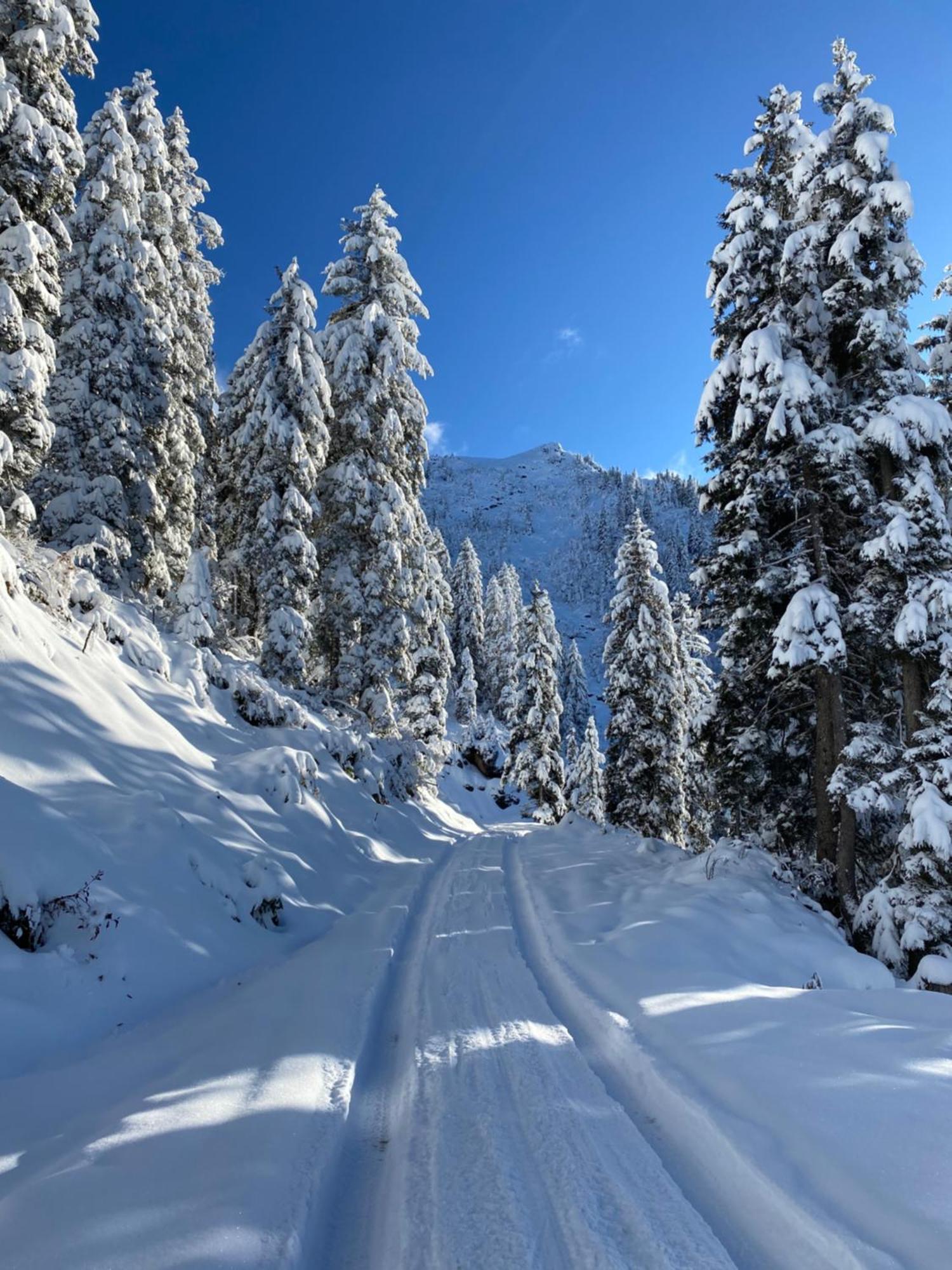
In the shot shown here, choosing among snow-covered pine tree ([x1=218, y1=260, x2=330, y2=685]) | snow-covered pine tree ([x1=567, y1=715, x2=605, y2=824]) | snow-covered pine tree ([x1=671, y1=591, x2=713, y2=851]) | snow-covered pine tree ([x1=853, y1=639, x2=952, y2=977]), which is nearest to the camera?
snow-covered pine tree ([x1=853, y1=639, x2=952, y2=977])

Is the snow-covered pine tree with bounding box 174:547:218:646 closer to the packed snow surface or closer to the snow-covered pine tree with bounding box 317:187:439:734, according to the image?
the packed snow surface

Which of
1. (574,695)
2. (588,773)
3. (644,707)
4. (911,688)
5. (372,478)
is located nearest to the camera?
(911,688)

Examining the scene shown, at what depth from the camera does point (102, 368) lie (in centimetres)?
1644

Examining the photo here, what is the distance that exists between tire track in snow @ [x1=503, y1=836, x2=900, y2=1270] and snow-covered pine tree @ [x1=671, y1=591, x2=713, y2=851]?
9.41 m

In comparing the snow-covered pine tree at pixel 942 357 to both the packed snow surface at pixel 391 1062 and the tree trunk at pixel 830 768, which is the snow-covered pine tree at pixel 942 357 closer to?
the tree trunk at pixel 830 768

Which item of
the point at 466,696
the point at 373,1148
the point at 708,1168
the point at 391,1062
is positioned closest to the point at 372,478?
the point at 391,1062

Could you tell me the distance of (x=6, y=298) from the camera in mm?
11453

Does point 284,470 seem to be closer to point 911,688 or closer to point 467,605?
point 911,688

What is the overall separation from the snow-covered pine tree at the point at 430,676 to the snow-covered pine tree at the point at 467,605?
27.9m

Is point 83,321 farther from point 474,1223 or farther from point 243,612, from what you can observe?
point 474,1223

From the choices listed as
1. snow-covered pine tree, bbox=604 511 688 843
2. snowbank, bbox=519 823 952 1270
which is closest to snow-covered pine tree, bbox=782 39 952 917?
snowbank, bbox=519 823 952 1270

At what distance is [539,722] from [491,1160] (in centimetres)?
3250

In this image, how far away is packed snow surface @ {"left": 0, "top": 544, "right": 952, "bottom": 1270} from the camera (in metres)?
2.74

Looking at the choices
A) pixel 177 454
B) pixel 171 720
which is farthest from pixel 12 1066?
pixel 177 454
